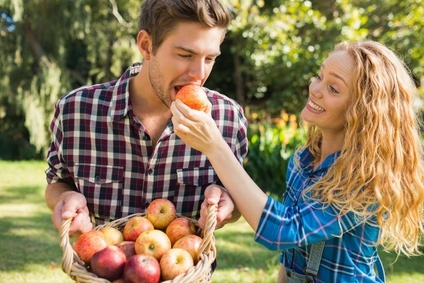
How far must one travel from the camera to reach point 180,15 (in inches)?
87.9

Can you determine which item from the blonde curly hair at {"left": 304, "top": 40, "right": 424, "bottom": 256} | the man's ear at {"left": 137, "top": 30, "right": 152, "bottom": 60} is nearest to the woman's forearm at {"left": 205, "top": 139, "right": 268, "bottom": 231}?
the blonde curly hair at {"left": 304, "top": 40, "right": 424, "bottom": 256}

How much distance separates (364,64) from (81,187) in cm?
146

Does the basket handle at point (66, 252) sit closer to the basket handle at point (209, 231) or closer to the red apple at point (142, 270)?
the red apple at point (142, 270)

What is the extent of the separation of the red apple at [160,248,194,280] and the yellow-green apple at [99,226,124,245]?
27 cm

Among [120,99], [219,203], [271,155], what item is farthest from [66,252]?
[271,155]

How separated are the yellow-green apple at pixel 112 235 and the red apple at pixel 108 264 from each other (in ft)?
0.57

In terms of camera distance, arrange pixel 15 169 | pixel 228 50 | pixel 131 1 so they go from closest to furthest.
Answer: pixel 15 169
pixel 131 1
pixel 228 50

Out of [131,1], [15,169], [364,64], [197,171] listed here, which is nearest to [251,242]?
[197,171]

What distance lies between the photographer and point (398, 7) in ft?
35.9

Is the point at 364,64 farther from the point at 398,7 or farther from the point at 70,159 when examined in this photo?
the point at 398,7

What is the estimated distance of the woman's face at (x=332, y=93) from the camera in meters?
2.17

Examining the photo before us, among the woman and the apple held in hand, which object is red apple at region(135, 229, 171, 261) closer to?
the woman

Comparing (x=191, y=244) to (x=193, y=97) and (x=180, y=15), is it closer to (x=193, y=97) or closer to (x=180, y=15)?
(x=193, y=97)

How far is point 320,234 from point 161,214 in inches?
26.5
